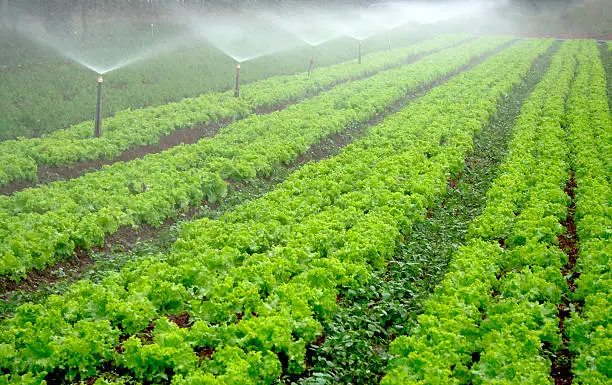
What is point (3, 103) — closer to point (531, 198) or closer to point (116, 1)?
point (531, 198)

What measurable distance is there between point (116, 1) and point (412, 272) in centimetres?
4009

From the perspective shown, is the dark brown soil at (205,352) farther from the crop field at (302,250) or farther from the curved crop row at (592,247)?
the curved crop row at (592,247)

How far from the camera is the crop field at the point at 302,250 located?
293 inches

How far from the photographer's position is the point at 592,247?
424 inches

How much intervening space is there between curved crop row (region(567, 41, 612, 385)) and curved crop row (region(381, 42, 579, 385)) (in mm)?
354

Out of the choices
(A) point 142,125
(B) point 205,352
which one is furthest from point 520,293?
(A) point 142,125

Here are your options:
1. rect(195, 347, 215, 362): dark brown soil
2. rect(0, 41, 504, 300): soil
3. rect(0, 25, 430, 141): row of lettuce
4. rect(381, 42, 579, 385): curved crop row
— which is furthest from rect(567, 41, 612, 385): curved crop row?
rect(0, 25, 430, 141): row of lettuce

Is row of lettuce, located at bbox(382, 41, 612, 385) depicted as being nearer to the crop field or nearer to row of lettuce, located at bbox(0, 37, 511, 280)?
the crop field

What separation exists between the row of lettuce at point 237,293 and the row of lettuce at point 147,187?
1539mm

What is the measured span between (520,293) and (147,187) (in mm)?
8515

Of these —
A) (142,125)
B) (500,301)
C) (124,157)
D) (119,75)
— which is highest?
(500,301)

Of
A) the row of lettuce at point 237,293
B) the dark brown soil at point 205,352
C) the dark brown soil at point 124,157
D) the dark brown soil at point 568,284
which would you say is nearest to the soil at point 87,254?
the row of lettuce at point 237,293

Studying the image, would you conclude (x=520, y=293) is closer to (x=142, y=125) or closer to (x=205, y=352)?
(x=205, y=352)

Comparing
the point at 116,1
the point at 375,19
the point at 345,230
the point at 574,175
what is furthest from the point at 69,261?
the point at 375,19
